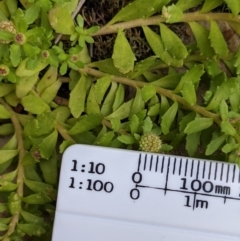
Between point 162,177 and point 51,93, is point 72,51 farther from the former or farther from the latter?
point 162,177

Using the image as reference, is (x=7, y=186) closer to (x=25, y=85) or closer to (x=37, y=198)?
(x=37, y=198)

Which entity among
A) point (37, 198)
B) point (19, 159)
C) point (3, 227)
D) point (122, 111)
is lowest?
point (3, 227)

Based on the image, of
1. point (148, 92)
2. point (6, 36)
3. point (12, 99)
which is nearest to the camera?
point (6, 36)

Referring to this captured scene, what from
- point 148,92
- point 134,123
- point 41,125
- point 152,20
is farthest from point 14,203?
point 152,20

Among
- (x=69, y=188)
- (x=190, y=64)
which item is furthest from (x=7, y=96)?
(x=190, y=64)

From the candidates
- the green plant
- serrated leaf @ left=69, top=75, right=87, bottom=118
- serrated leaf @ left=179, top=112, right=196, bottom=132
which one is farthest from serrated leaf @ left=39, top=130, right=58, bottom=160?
serrated leaf @ left=179, top=112, right=196, bottom=132
